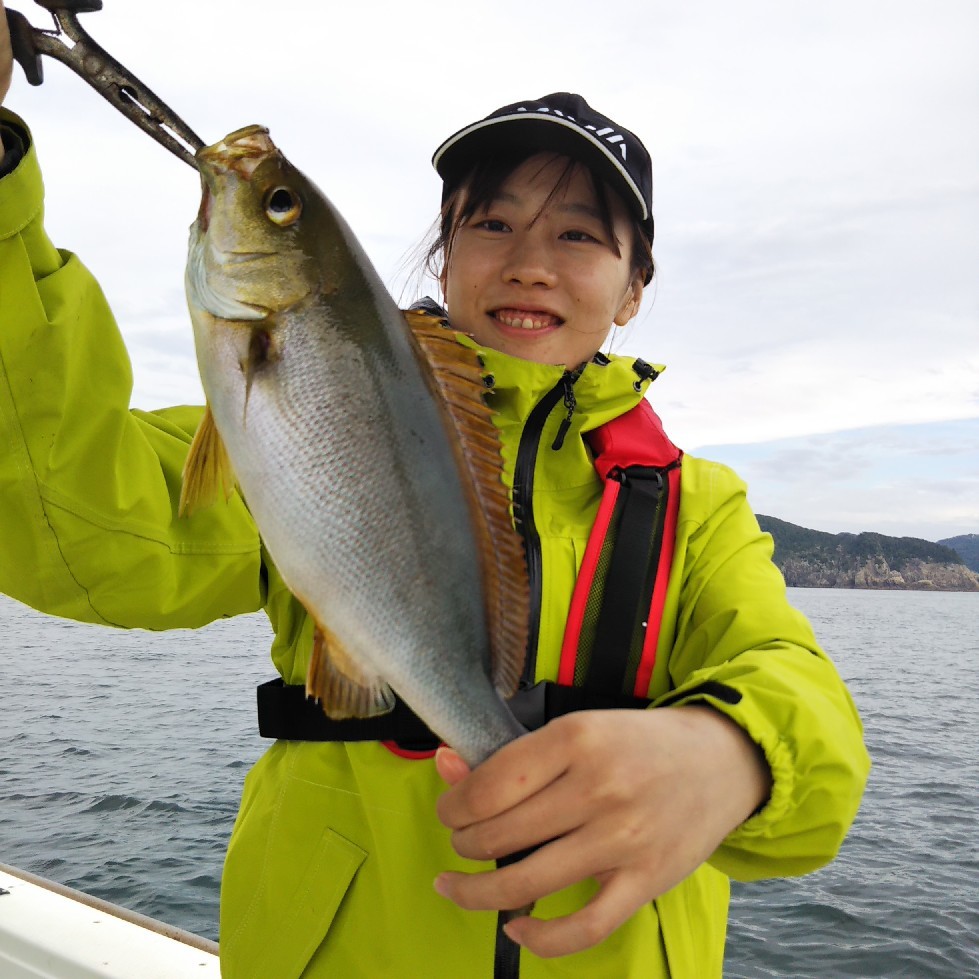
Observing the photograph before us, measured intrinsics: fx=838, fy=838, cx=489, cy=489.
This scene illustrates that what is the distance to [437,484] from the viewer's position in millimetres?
1508

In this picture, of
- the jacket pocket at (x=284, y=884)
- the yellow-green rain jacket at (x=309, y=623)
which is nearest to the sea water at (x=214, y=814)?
the jacket pocket at (x=284, y=884)

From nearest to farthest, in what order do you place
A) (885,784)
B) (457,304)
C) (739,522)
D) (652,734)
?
(652,734), (739,522), (457,304), (885,784)

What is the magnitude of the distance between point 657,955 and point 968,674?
113 feet

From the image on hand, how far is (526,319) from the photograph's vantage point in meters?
2.56

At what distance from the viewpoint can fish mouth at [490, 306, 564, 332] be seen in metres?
2.56

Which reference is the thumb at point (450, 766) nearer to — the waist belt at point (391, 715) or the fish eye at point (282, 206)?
the waist belt at point (391, 715)

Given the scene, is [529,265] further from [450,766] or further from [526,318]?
[450,766]

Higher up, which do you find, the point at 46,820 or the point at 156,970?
the point at 156,970

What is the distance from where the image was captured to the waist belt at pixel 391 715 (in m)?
2.10

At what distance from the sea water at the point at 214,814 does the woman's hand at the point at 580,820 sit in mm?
8262

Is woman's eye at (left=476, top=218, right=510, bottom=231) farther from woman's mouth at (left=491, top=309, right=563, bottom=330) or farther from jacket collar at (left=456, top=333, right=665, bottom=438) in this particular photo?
jacket collar at (left=456, top=333, right=665, bottom=438)

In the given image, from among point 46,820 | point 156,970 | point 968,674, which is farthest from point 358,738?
point 968,674

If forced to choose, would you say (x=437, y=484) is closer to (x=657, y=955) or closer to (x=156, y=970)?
(x=657, y=955)

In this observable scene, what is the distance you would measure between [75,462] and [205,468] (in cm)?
41
